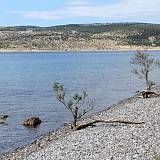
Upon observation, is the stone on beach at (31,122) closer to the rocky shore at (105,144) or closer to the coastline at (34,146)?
the coastline at (34,146)

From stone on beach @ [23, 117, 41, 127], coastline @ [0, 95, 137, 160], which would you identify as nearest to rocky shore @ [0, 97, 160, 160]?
coastline @ [0, 95, 137, 160]

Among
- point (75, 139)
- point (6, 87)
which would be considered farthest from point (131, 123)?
point (6, 87)

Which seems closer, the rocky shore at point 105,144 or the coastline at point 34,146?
the rocky shore at point 105,144

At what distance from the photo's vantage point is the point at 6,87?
77.5m

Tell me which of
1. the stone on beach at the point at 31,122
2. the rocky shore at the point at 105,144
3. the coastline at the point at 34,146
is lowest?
the stone on beach at the point at 31,122

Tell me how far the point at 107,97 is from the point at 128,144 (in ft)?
120

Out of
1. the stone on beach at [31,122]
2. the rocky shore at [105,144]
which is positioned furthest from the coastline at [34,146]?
the stone on beach at [31,122]

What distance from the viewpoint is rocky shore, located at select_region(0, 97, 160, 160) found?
73.2 feet

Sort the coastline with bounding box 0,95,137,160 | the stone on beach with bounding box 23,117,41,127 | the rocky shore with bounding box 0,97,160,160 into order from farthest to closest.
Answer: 1. the stone on beach with bounding box 23,117,41,127
2. the coastline with bounding box 0,95,137,160
3. the rocky shore with bounding box 0,97,160,160

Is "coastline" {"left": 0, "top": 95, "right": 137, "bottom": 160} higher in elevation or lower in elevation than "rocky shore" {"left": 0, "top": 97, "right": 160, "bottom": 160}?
lower

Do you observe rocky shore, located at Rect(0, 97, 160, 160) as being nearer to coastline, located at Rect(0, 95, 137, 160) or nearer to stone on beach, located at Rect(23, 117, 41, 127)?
coastline, located at Rect(0, 95, 137, 160)

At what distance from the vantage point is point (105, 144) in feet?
81.4

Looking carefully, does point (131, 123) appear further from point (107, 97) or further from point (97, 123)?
point (107, 97)

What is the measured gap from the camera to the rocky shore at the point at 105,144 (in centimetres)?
2230
